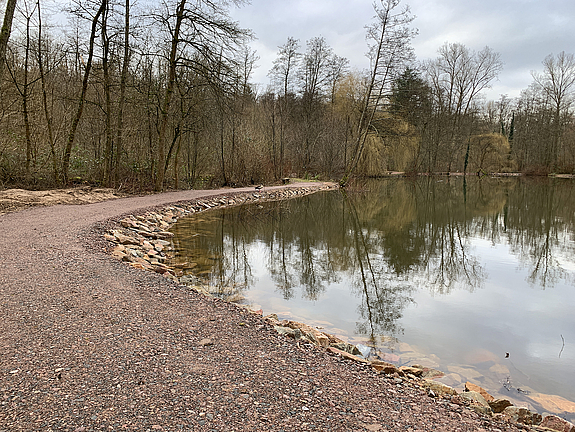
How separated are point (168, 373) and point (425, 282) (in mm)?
5155

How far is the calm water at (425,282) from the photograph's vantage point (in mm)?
4043

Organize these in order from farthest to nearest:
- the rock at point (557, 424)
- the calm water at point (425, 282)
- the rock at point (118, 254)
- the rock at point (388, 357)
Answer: the rock at point (118, 254), the calm water at point (425, 282), the rock at point (388, 357), the rock at point (557, 424)

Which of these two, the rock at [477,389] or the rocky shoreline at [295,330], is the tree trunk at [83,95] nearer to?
the rocky shoreline at [295,330]

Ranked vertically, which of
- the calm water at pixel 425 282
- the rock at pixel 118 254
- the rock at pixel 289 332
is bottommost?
the calm water at pixel 425 282

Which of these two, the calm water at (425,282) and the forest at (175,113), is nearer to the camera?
the calm water at (425,282)

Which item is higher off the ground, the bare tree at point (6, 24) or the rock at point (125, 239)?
the bare tree at point (6, 24)

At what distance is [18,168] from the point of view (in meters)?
12.7

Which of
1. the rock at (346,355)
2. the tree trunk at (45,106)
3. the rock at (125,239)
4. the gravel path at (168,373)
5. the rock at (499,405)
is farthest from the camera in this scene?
the tree trunk at (45,106)

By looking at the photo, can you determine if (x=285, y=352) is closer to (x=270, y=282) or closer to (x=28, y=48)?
(x=270, y=282)

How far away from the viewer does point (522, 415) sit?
2836 mm

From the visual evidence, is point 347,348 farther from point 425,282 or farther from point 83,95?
point 83,95

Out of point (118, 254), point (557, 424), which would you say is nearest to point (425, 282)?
point (557, 424)

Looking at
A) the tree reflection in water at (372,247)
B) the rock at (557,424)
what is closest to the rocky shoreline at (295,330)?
the rock at (557,424)

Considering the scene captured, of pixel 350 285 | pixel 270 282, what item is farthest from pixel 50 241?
pixel 350 285
